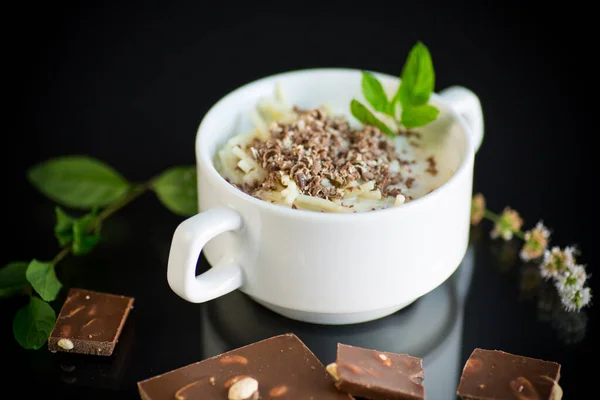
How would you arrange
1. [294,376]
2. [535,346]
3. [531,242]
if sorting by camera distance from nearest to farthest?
[294,376]
[535,346]
[531,242]

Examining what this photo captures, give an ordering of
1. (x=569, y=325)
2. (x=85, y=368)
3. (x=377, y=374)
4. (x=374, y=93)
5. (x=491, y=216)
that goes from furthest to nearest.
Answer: (x=491, y=216) → (x=374, y=93) → (x=569, y=325) → (x=85, y=368) → (x=377, y=374)

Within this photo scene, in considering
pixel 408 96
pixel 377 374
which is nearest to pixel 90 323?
pixel 377 374

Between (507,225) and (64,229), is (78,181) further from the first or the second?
(507,225)

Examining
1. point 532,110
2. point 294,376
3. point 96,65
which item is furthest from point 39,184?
point 532,110

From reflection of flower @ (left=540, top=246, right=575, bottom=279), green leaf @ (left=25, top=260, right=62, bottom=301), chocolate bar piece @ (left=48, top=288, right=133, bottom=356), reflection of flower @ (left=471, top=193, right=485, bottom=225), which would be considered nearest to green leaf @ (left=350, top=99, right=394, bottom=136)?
reflection of flower @ (left=471, top=193, right=485, bottom=225)

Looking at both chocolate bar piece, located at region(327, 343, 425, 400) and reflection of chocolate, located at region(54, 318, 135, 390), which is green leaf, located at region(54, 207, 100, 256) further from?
chocolate bar piece, located at region(327, 343, 425, 400)

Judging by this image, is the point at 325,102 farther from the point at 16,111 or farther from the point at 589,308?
the point at 16,111
